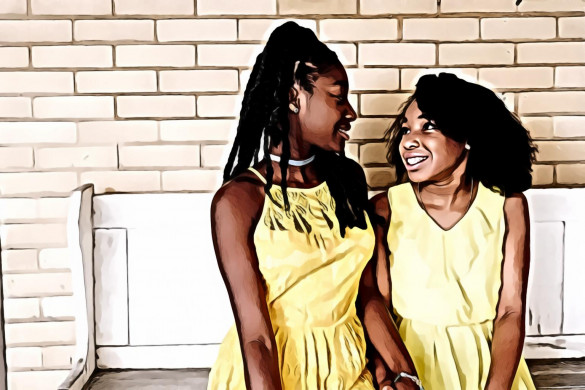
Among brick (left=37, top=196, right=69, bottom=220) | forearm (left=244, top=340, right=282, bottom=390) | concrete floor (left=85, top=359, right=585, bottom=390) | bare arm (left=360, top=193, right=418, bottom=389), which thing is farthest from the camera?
brick (left=37, top=196, right=69, bottom=220)

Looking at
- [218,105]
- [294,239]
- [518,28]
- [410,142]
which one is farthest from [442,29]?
[294,239]

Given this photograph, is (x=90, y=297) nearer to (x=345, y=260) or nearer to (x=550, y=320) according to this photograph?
(x=345, y=260)

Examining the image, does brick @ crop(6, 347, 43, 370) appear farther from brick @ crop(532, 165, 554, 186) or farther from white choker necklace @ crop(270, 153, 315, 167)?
brick @ crop(532, 165, 554, 186)

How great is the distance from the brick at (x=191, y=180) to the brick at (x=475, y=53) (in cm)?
74

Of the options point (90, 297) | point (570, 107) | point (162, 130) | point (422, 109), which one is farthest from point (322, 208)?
point (570, 107)

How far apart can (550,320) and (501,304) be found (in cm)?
34

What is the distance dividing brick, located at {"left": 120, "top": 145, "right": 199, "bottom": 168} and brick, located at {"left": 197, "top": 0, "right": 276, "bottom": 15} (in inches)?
15.4

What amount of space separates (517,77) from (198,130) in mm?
949

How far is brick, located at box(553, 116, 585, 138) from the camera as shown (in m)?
1.69

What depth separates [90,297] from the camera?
62.8 inches

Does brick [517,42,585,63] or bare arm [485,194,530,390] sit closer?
bare arm [485,194,530,390]

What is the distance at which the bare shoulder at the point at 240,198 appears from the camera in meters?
1.28

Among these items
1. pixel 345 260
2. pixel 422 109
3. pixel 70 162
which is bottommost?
pixel 345 260

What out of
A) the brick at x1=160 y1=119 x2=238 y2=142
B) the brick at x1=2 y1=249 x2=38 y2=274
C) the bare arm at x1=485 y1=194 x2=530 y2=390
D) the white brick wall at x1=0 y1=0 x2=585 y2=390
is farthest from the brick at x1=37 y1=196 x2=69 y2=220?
the bare arm at x1=485 y1=194 x2=530 y2=390
